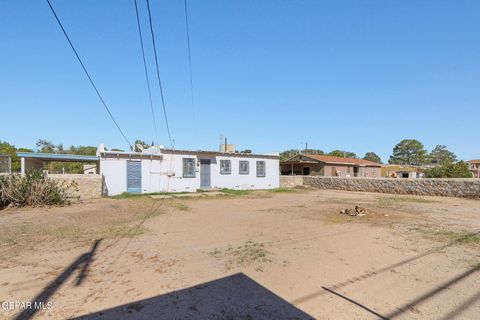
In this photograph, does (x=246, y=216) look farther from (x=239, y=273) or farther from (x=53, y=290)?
(x=53, y=290)

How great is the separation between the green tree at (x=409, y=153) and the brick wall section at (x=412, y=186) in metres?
62.0

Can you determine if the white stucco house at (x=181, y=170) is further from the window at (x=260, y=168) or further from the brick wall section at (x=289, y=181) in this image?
the brick wall section at (x=289, y=181)

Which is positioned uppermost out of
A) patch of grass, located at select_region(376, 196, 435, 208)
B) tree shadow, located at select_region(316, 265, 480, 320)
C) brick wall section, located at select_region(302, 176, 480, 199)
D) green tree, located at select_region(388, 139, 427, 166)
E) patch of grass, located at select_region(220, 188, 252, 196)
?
green tree, located at select_region(388, 139, 427, 166)

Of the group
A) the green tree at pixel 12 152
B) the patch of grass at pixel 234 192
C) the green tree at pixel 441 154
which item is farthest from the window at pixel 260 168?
the green tree at pixel 441 154

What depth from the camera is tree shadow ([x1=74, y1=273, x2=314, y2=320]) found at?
3.24 m

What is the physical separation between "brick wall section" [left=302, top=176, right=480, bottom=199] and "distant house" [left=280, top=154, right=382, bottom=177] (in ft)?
22.4

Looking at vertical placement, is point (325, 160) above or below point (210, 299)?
above

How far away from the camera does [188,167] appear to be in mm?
20125

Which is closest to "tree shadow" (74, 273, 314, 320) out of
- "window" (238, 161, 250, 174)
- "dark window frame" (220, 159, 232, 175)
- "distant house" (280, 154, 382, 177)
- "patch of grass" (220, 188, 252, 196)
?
"patch of grass" (220, 188, 252, 196)

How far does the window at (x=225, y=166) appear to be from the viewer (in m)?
21.7

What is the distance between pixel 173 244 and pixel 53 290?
2.71 meters

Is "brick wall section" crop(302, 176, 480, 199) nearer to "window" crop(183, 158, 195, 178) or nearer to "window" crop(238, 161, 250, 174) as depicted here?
"window" crop(238, 161, 250, 174)

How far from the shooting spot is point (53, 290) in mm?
3834

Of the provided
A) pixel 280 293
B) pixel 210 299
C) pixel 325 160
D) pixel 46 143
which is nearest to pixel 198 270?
pixel 210 299
